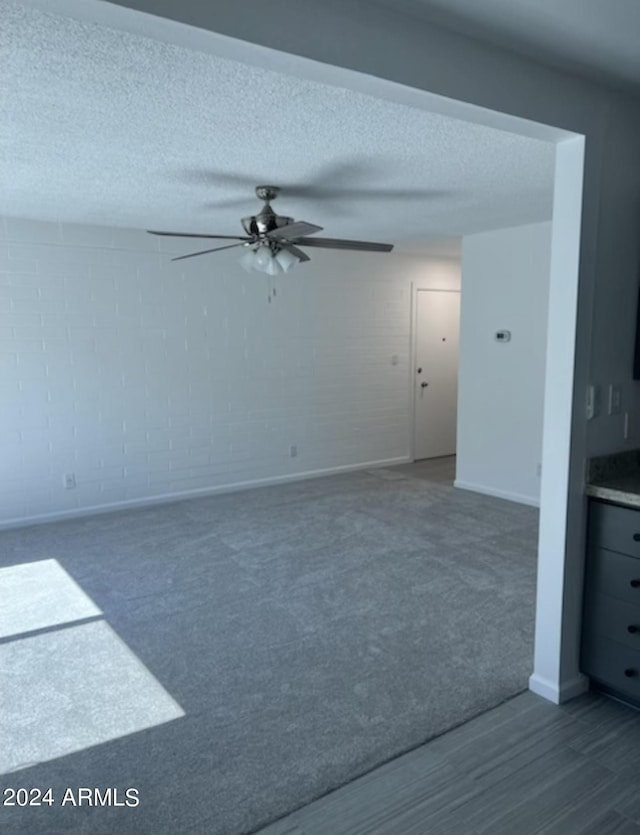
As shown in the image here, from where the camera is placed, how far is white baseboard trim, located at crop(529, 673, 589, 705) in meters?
→ 2.36

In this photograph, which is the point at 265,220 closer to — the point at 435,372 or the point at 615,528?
the point at 615,528

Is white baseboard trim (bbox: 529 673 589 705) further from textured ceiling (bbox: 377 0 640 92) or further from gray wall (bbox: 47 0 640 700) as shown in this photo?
textured ceiling (bbox: 377 0 640 92)

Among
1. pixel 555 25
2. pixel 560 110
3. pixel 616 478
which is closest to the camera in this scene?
pixel 555 25

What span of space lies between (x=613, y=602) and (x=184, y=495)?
405 centimetres

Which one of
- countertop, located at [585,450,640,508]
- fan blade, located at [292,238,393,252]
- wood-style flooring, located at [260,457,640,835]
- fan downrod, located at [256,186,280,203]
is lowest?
wood-style flooring, located at [260,457,640,835]

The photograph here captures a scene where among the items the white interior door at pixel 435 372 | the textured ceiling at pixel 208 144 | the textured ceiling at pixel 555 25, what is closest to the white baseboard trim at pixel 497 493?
the white interior door at pixel 435 372

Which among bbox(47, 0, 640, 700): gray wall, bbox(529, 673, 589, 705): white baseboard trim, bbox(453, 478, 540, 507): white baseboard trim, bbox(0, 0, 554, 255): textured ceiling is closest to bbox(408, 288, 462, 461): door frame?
bbox(453, 478, 540, 507): white baseboard trim

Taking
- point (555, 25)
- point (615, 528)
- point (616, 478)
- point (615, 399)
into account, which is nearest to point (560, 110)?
point (555, 25)

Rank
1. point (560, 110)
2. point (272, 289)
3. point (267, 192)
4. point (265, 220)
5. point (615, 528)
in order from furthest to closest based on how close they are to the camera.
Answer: point (272, 289) → point (267, 192) → point (265, 220) → point (615, 528) → point (560, 110)

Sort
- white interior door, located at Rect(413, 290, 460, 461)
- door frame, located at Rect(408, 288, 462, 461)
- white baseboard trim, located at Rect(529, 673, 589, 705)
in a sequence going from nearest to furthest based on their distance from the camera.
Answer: white baseboard trim, located at Rect(529, 673, 589, 705)
door frame, located at Rect(408, 288, 462, 461)
white interior door, located at Rect(413, 290, 460, 461)

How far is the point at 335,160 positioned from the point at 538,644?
99.5 inches

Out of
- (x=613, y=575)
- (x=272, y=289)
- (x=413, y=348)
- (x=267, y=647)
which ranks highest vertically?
(x=272, y=289)

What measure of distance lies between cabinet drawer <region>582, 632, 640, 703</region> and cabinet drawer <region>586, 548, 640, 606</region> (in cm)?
20

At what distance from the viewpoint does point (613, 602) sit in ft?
7.51
